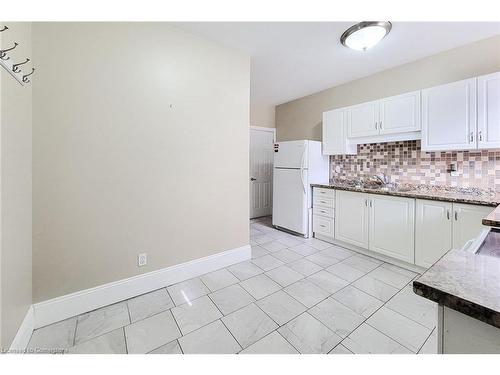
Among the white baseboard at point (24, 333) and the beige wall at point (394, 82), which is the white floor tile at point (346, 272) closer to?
the beige wall at point (394, 82)

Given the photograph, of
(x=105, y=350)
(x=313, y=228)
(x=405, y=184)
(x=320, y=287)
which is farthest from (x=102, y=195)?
(x=405, y=184)

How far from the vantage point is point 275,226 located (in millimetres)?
4035

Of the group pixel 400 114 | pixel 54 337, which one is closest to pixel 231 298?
pixel 54 337

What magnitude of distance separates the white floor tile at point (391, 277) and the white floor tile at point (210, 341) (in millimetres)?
1676

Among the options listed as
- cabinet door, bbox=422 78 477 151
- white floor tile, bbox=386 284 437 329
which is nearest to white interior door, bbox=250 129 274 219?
cabinet door, bbox=422 78 477 151

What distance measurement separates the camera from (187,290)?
2084 mm

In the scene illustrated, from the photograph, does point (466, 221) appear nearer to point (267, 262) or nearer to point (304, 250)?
point (304, 250)

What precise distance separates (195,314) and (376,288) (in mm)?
1676

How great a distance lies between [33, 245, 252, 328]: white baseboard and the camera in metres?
1.62

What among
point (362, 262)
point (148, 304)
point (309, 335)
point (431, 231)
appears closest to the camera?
point (309, 335)

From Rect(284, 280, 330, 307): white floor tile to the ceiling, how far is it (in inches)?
98.4

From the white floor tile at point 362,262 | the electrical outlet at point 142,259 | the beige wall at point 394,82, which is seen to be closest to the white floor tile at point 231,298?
the electrical outlet at point 142,259
